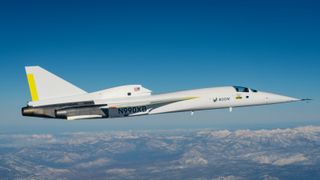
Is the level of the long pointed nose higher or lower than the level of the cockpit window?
lower

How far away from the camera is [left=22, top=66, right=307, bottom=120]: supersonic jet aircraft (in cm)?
3869

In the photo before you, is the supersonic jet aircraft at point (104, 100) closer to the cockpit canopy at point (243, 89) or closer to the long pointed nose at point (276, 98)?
the cockpit canopy at point (243, 89)

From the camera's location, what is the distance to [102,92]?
40.0 metres

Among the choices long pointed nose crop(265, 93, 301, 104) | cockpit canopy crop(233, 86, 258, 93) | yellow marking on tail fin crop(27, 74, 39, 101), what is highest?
yellow marking on tail fin crop(27, 74, 39, 101)

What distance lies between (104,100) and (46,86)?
22.0 feet

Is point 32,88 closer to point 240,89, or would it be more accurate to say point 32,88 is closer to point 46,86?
point 46,86

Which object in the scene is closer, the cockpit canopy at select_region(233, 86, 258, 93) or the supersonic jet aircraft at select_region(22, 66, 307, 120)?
the supersonic jet aircraft at select_region(22, 66, 307, 120)

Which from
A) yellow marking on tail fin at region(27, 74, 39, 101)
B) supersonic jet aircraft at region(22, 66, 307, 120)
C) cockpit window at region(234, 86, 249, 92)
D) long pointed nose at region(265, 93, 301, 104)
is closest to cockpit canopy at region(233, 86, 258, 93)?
cockpit window at region(234, 86, 249, 92)

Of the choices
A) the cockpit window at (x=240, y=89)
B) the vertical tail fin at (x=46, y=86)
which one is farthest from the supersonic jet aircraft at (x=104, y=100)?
the cockpit window at (x=240, y=89)

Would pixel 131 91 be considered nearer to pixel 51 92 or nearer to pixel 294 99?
pixel 51 92

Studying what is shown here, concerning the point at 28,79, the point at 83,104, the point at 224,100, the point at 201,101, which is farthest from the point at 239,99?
the point at 28,79

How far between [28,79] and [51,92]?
9.42 ft

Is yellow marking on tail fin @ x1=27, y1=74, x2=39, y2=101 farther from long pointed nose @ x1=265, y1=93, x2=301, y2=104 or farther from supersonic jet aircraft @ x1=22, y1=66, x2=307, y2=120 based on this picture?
long pointed nose @ x1=265, y1=93, x2=301, y2=104

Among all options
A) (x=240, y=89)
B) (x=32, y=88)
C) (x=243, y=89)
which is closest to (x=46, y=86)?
(x=32, y=88)
